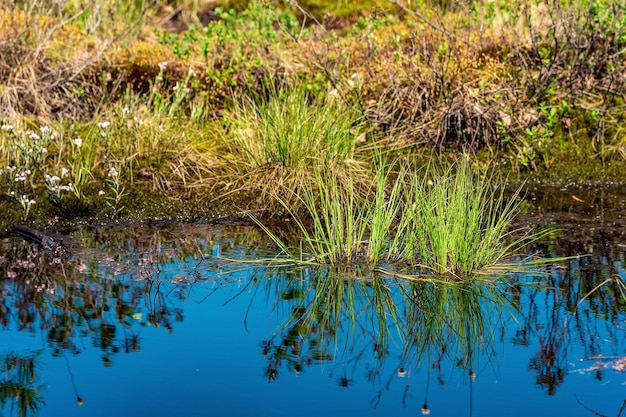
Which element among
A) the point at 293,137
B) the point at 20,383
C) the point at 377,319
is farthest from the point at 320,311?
the point at 293,137

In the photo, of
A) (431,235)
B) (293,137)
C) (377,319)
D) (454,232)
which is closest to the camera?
(377,319)

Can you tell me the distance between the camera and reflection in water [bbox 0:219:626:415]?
467 cm

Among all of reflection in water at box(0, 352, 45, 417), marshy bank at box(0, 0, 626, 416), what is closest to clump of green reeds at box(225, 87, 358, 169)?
marshy bank at box(0, 0, 626, 416)

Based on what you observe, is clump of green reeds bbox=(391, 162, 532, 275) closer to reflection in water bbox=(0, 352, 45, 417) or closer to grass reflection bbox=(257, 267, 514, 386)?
grass reflection bbox=(257, 267, 514, 386)

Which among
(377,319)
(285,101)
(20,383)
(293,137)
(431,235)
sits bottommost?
(20,383)

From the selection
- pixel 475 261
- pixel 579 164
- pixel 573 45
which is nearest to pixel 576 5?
pixel 573 45

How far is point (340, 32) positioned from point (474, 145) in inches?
179

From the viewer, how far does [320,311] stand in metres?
5.52

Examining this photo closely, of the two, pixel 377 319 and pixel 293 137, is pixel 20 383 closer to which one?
pixel 377 319

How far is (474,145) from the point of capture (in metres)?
9.63

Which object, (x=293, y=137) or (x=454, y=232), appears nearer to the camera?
(x=454, y=232)

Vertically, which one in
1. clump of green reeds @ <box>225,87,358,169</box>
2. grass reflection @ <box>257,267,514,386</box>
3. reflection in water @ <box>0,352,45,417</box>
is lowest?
reflection in water @ <box>0,352,45,417</box>

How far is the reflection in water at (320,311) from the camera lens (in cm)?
467

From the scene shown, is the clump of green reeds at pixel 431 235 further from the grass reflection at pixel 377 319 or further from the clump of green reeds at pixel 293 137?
the clump of green reeds at pixel 293 137
